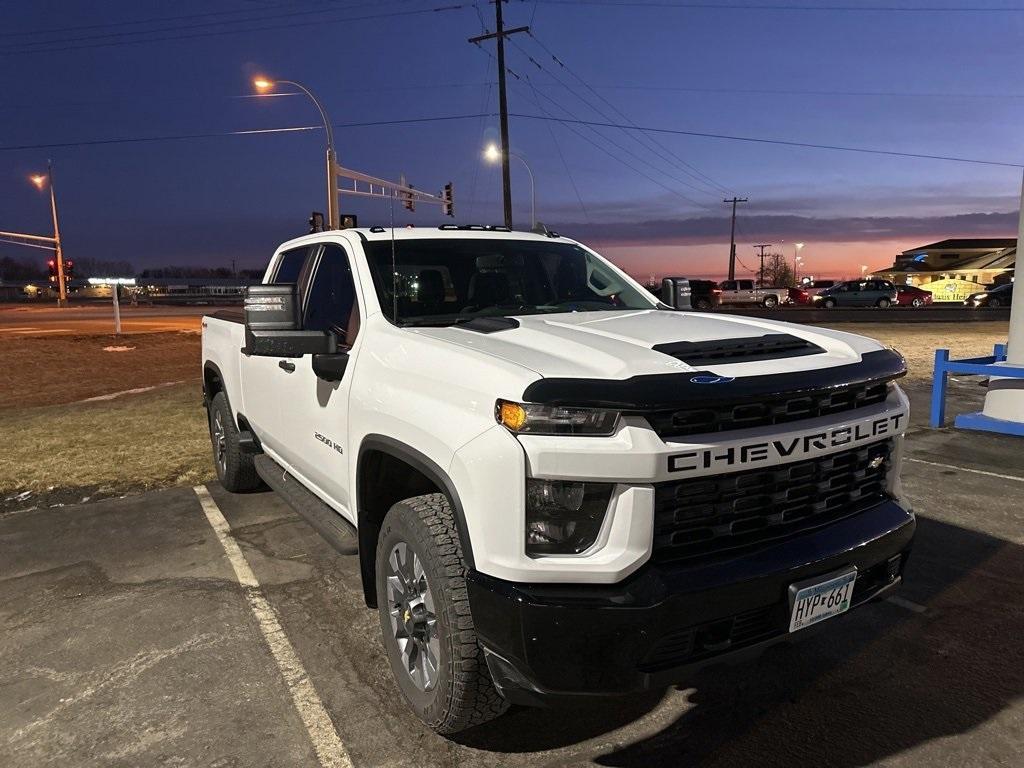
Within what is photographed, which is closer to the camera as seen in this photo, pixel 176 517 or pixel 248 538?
pixel 248 538

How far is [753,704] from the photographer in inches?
115

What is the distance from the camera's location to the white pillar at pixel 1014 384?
25.0 feet

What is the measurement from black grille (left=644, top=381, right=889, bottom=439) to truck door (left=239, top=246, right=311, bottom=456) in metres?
2.34

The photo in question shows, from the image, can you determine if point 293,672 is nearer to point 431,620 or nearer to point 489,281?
point 431,620

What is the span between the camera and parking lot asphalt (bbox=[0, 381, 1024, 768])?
265 centimetres

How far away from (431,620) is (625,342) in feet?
4.10

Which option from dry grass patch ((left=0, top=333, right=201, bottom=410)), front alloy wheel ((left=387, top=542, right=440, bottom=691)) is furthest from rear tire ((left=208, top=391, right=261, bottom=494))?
dry grass patch ((left=0, top=333, right=201, bottom=410))

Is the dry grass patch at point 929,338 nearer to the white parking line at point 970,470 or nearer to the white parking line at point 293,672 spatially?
the white parking line at point 970,470

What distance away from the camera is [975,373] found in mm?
8219

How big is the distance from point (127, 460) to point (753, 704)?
20.6 feet

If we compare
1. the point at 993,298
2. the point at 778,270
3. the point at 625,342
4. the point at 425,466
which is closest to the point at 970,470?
the point at 625,342

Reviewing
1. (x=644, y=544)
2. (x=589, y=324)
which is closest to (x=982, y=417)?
(x=589, y=324)

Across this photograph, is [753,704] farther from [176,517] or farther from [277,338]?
[176,517]

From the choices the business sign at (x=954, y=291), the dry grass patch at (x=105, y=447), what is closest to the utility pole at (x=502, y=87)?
the dry grass patch at (x=105, y=447)
